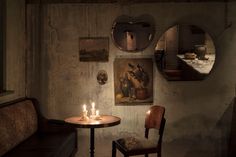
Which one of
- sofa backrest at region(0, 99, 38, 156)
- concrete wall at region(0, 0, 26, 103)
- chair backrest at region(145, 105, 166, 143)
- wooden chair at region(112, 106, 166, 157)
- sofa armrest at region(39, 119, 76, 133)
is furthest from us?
sofa armrest at region(39, 119, 76, 133)

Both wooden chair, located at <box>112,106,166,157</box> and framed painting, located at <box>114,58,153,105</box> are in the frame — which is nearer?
wooden chair, located at <box>112,106,166,157</box>

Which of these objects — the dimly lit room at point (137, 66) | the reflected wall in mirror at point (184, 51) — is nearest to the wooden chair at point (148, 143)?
the dimly lit room at point (137, 66)

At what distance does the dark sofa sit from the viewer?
12.8 feet

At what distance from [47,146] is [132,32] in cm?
213

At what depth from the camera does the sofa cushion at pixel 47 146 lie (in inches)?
153

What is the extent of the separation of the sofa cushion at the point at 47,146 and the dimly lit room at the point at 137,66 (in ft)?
1.86

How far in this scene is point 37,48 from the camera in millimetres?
5312

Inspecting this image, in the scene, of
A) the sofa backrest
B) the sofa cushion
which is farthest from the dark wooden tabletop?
the sofa backrest

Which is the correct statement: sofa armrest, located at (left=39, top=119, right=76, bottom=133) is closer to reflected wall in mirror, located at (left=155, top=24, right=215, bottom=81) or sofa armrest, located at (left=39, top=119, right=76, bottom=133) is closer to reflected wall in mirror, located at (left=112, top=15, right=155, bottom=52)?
reflected wall in mirror, located at (left=112, top=15, right=155, bottom=52)

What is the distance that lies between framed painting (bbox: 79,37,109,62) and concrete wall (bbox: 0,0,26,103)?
0.87 metres

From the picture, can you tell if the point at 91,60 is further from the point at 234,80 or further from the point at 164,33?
the point at 234,80

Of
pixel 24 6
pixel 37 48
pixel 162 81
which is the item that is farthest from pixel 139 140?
pixel 24 6

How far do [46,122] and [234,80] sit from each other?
2876mm

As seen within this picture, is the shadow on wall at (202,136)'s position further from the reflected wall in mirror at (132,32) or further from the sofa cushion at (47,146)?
the sofa cushion at (47,146)
